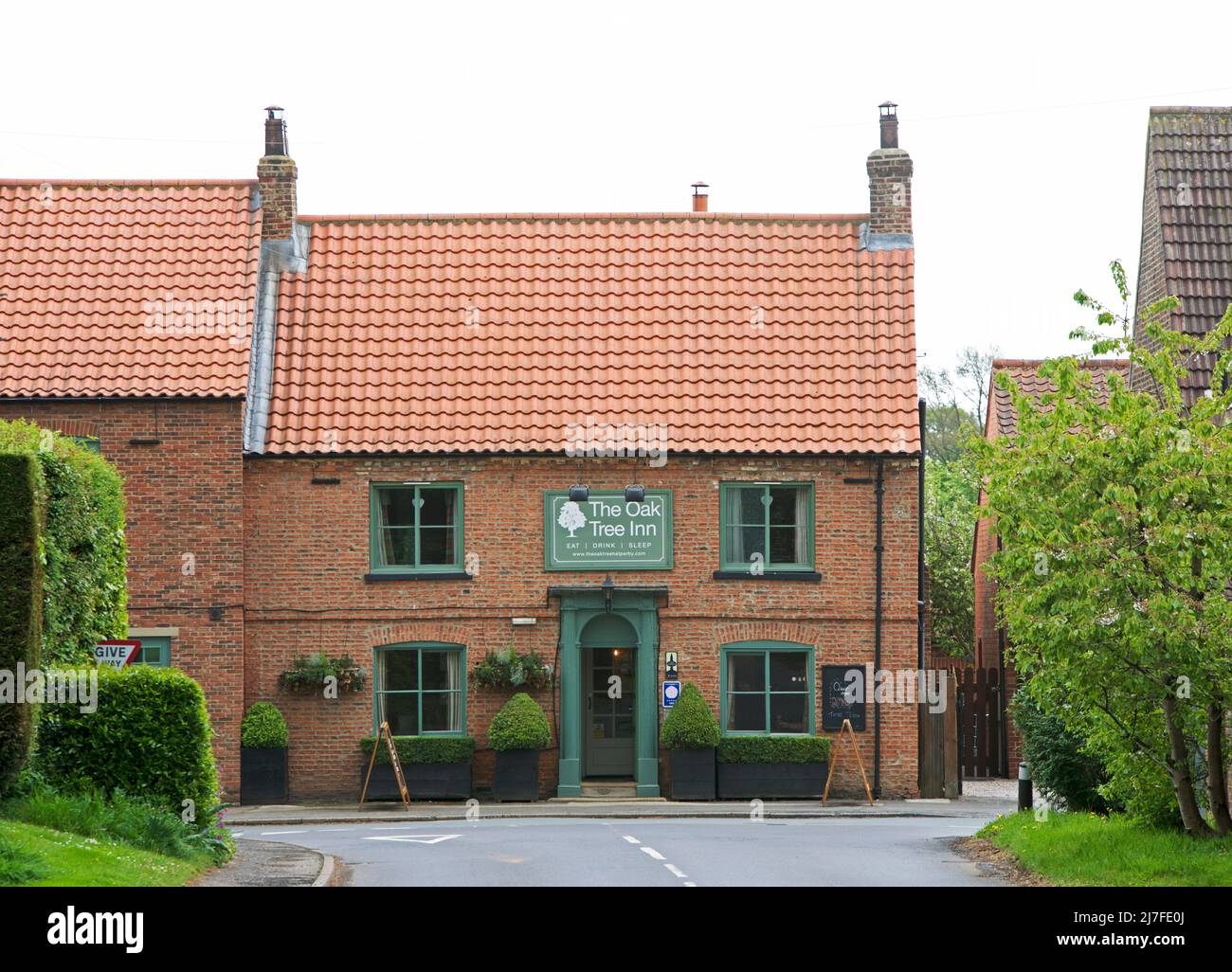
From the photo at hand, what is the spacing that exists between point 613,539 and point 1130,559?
12.0m

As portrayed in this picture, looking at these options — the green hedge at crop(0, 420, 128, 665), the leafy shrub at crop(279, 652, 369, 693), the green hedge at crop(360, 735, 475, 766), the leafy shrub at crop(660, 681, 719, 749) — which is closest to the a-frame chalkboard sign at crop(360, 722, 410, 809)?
the green hedge at crop(360, 735, 475, 766)

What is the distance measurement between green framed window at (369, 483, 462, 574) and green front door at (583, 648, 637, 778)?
2.79 meters

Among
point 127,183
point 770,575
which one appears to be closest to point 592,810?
point 770,575

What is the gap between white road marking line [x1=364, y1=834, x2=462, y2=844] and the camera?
1969 centimetres

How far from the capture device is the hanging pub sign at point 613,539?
2641 cm

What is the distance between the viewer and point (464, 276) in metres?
29.1

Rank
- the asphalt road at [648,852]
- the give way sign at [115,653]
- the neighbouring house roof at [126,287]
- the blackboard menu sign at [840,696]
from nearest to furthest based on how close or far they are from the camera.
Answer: the asphalt road at [648,852]
the give way sign at [115,653]
the neighbouring house roof at [126,287]
the blackboard menu sign at [840,696]

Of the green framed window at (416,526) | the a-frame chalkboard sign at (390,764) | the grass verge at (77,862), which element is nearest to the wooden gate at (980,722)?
the green framed window at (416,526)

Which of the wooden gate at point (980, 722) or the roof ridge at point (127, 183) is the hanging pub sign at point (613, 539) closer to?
the roof ridge at point (127, 183)

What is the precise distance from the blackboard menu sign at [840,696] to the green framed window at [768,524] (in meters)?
1.69

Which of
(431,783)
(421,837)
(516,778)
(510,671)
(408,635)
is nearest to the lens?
(421,837)

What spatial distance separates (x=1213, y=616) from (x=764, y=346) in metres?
13.8

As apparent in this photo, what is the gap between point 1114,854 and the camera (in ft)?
50.5

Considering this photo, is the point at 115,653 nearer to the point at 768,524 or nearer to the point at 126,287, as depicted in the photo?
the point at 126,287
